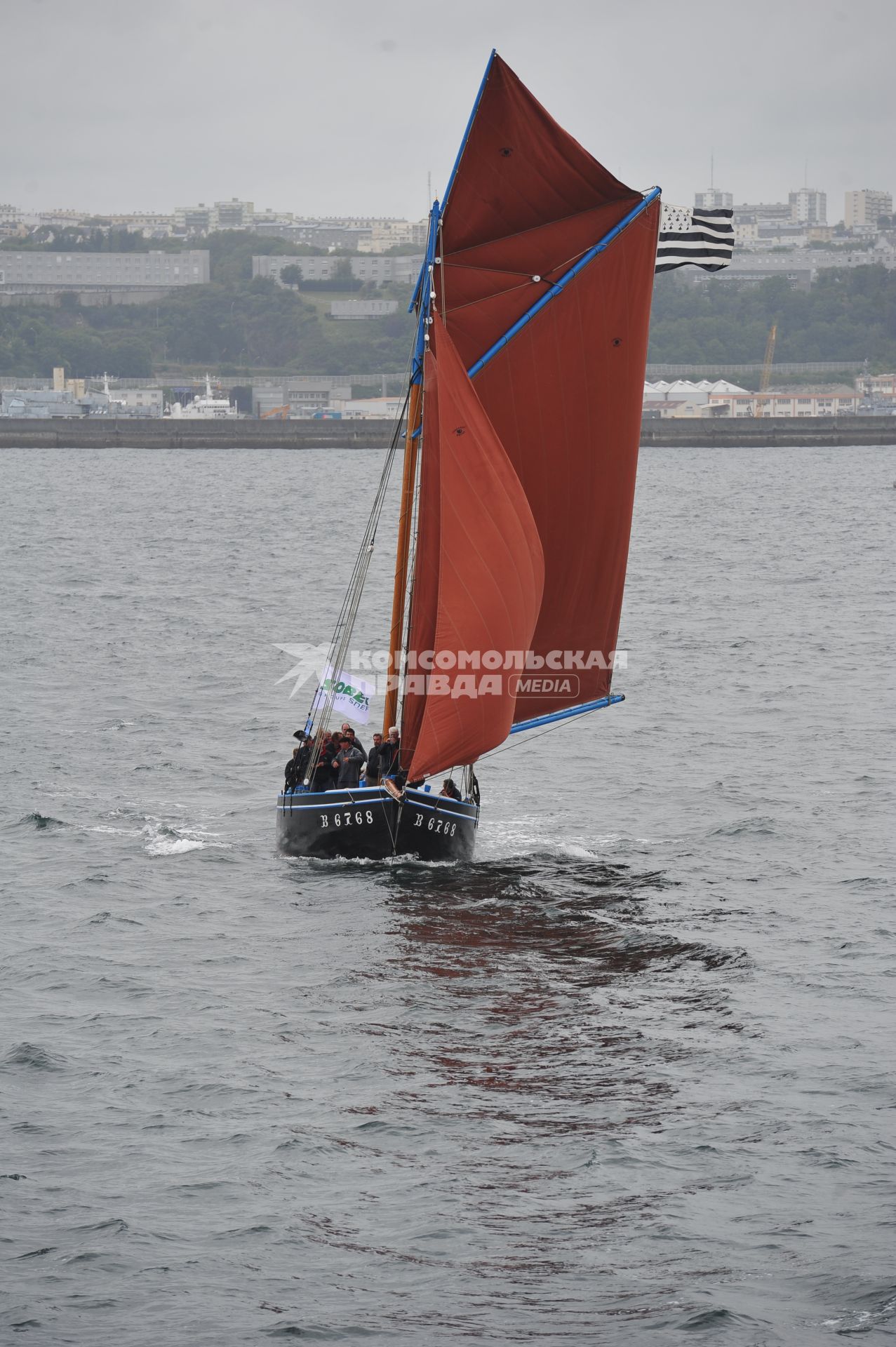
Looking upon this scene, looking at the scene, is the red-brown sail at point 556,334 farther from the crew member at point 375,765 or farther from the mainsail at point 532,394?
the crew member at point 375,765

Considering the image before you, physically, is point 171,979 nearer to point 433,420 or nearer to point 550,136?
point 433,420

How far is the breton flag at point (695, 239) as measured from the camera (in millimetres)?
42062

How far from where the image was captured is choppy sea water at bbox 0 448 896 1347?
1623 cm

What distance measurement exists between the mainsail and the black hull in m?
0.86

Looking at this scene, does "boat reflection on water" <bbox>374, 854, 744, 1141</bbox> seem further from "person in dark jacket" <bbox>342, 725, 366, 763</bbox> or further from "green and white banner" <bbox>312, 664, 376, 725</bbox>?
"green and white banner" <bbox>312, 664, 376, 725</bbox>

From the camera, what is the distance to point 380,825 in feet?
97.8

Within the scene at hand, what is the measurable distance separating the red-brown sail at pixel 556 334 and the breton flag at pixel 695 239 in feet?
34.1

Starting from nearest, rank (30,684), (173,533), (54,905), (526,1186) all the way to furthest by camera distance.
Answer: (526,1186) < (54,905) < (30,684) < (173,533)

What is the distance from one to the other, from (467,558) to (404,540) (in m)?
1.74

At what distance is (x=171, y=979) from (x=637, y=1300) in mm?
10137

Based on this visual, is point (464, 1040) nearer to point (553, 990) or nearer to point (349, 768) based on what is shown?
point (553, 990)

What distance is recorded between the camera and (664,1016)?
22938mm

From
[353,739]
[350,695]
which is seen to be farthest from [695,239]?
[353,739]

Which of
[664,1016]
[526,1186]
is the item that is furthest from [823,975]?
[526,1186]
